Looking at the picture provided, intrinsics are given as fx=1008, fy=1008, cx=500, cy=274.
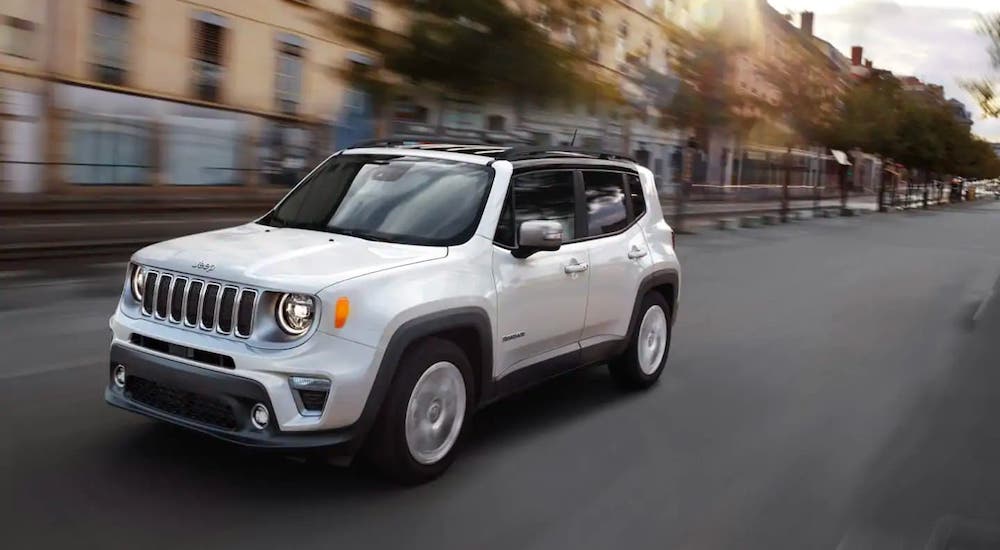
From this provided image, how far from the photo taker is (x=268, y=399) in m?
4.15

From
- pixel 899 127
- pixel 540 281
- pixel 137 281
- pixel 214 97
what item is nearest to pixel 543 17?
pixel 214 97

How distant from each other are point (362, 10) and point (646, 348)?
38.0 feet

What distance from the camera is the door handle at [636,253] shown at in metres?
6.48

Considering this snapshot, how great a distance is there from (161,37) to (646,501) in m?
18.3

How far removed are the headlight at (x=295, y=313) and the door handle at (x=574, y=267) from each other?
1.86 metres

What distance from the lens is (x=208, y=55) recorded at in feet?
71.5

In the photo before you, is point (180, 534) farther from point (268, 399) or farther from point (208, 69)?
A: point (208, 69)

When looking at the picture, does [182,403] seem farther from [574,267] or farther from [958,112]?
[958,112]

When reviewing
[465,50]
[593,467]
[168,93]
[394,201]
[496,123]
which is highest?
[465,50]

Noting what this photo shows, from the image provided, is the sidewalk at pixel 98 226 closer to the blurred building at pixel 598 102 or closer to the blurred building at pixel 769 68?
the blurred building at pixel 598 102

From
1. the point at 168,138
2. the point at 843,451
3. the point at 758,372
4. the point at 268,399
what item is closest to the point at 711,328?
the point at 758,372

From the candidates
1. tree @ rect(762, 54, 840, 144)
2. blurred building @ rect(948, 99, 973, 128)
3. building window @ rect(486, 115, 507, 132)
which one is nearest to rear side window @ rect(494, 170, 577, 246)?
building window @ rect(486, 115, 507, 132)

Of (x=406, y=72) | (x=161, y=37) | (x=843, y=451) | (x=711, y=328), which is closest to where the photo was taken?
(x=843, y=451)

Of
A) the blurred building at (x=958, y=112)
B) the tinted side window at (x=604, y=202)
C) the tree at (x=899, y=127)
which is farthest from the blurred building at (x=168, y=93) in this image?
the blurred building at (x=958, y=112)
